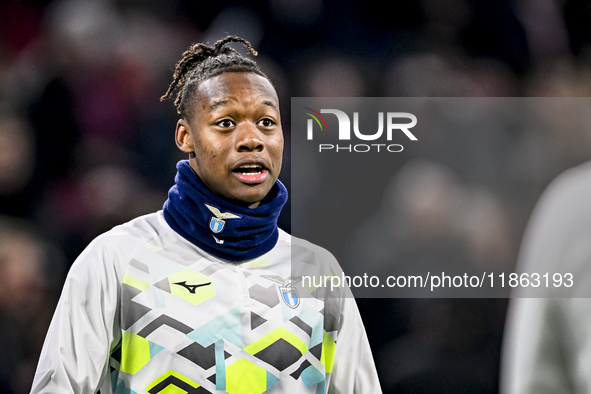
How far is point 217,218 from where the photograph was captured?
1.60 metres

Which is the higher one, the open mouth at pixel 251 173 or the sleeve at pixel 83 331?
the open mouth at pixel 251 173

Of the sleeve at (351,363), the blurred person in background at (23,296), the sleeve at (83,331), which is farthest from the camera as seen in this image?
the blurred person in background at (23,296)

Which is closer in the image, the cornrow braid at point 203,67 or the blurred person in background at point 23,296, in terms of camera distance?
the cornrow braid at point 203,67

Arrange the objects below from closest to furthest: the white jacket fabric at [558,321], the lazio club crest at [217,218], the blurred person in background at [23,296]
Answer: the white jacket fabric at [558,321]
the lazio club crest at [217,218]
the blurred person in background at [23,296]

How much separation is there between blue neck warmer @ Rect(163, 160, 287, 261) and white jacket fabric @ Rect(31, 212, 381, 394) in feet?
0.11

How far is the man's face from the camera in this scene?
5.32ft

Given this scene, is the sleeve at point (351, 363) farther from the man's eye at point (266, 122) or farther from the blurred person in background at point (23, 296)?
the blurred person in background at point (23, 296)

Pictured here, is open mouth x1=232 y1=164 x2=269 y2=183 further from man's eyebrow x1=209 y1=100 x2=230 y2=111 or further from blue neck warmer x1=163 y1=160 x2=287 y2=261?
man's eyebrow x1=209 y1=100 x2=230 y2=111

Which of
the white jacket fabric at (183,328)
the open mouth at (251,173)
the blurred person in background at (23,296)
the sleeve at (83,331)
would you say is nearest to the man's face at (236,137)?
the open mouth at (251,173)

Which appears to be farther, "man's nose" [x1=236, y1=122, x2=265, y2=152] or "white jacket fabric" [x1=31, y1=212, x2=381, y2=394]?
"man's nose" [x1=236, y1=122, x2=265, y2=152]

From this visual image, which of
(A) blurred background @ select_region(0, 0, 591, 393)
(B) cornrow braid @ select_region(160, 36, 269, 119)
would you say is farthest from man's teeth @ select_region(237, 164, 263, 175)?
(A) blurred background @ select_region(0, 0, 591, 393)

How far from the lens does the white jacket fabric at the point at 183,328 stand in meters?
1.46

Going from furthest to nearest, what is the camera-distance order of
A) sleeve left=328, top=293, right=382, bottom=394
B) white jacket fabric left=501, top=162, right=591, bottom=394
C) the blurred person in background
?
the blurred person in background < sleeve left=328, top=293, right=382, bottom=394 < white jacket fabric left=501, top=162, right=591, bottom=394

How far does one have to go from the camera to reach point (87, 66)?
208 centimetres
